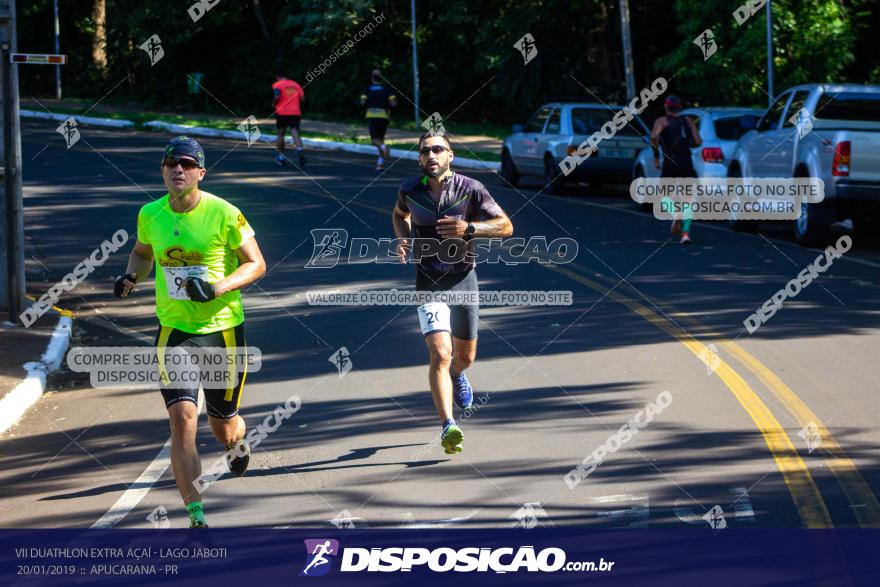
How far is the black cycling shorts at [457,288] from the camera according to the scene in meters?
8.44

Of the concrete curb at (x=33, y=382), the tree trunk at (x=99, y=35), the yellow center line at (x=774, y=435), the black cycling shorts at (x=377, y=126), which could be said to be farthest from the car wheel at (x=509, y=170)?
the tree trunk at (x=99, y=35)

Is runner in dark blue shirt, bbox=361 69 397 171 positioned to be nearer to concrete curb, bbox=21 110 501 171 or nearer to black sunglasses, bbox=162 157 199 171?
concrete curb, bbox=21 110 501 171

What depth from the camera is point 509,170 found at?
85.1ft

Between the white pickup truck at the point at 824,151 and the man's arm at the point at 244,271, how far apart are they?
36.7 ft

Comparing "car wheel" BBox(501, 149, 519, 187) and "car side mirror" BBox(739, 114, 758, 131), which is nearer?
"car side mirror" BBox(739, 114, 758, 131)

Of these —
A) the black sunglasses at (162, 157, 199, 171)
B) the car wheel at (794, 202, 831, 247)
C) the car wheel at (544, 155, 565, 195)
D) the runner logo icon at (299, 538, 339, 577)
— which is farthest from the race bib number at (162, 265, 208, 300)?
the car wheel at (544, 155, 565, 195)

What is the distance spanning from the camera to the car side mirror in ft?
70.4

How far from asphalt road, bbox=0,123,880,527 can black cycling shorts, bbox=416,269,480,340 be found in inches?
27.0

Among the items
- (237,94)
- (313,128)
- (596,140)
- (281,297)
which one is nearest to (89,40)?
(237,94)

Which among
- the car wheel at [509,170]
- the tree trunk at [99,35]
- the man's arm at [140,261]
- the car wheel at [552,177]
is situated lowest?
the man's arm at [140,261]

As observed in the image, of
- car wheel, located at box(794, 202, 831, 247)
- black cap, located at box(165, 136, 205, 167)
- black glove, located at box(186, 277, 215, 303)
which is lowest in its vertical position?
black glove, located at box(186, 277, 215, 303)

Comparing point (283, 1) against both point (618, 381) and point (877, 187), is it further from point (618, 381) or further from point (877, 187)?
point (618, 381)

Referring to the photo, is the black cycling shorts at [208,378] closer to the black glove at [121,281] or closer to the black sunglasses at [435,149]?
the black glove at [121,281]

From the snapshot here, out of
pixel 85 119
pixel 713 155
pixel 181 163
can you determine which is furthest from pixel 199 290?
pixel 85 119
